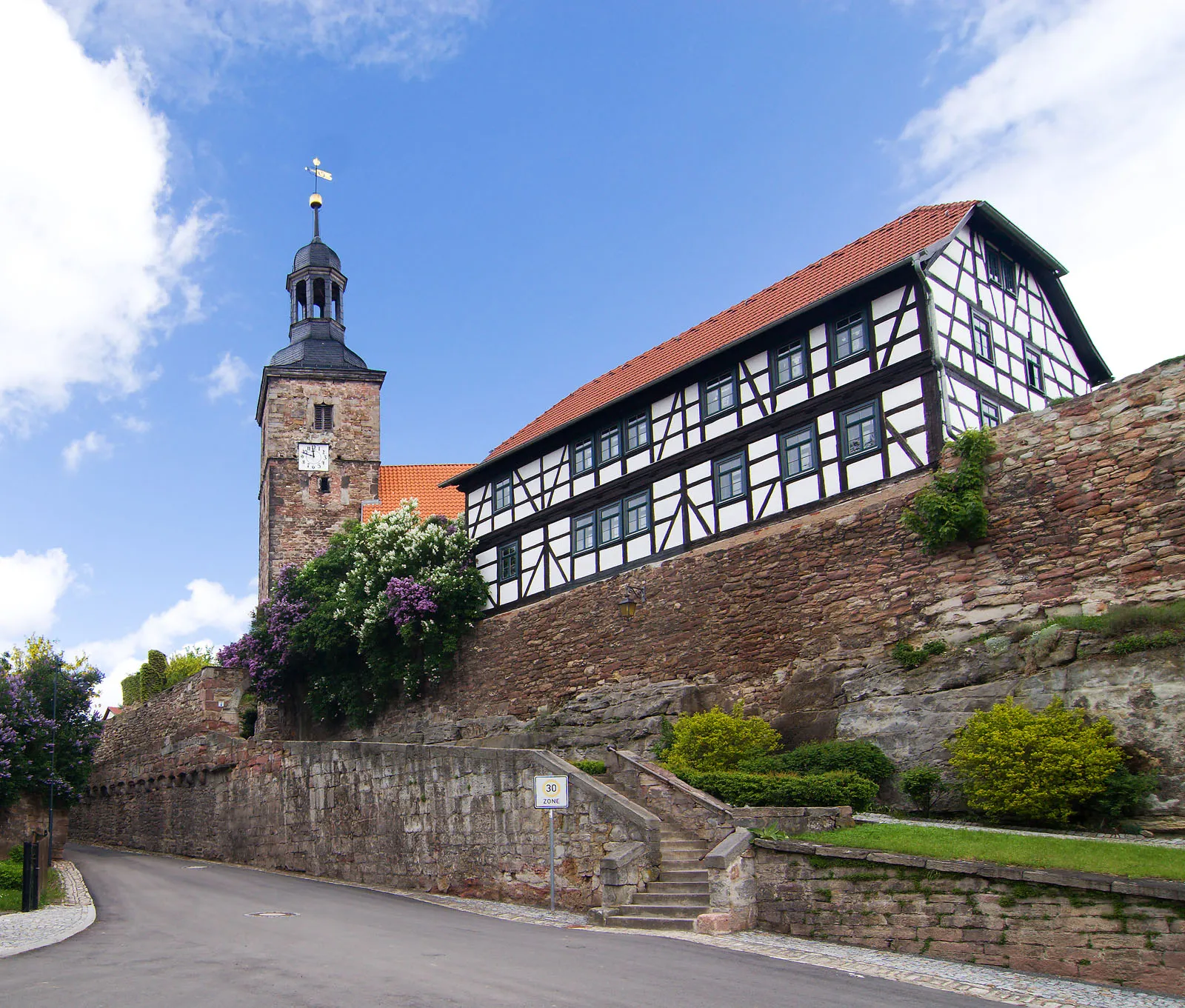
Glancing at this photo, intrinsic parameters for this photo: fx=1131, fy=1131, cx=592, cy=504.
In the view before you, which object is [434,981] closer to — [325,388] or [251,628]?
[251,628]

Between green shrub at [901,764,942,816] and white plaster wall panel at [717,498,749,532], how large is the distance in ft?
23.6

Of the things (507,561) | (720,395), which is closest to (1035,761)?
(720,395)

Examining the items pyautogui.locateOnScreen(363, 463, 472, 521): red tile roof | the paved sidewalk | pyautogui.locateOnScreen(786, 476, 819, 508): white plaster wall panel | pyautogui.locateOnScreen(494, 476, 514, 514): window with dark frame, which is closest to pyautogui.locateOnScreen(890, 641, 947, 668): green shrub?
pyautogui.locateOnScreen(786, 476, 819, 508): white plaster wall panel

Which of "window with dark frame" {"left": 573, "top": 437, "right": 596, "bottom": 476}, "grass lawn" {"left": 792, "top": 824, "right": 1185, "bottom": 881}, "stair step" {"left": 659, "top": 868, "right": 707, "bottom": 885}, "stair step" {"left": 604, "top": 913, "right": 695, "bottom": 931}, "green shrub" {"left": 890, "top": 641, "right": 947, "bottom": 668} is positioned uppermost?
"window with dark frame" {"left": 573, "top": 437, "right": 596, "bottom": 476}

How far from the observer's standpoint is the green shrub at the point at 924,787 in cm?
1550

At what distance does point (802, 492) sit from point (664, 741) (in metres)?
5.20

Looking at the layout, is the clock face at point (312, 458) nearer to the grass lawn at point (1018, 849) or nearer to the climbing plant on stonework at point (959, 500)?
the climbing plant on stonework at point (959, 500)

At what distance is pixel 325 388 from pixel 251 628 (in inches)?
464

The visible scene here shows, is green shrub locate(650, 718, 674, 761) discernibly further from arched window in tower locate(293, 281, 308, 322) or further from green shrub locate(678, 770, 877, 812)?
arched window in tower locate(293, 281, 308, 322)

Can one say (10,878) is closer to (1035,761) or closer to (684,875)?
(684,875)

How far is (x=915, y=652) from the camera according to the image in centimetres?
1780

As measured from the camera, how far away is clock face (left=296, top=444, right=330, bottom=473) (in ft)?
137

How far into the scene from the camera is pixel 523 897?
17.2 m

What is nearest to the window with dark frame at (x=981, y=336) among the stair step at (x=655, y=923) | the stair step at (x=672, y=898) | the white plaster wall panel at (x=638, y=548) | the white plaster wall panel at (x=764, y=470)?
the white plaster wall panel at (x=764, y=470)
